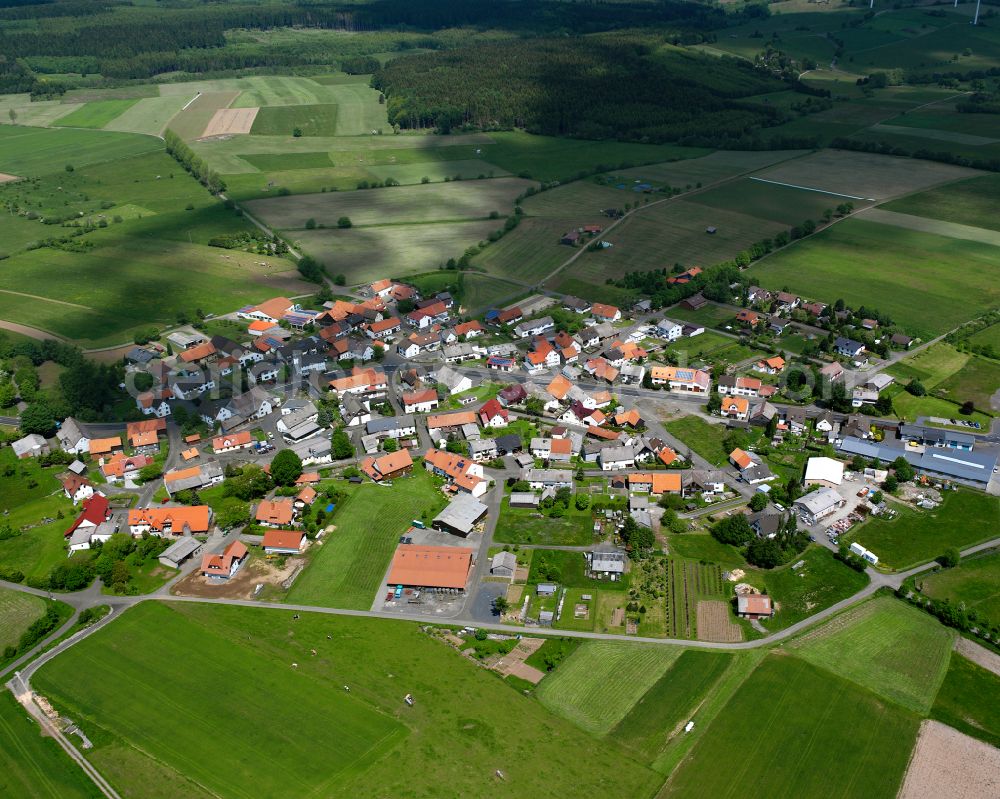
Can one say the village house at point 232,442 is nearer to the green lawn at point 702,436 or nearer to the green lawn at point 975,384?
the green lawn at point 702,436

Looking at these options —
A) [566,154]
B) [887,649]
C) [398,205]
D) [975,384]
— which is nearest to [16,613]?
[887,649]

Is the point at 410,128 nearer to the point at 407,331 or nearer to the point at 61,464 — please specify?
the point at 407,331

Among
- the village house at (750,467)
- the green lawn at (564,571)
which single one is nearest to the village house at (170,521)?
the green lawn at (564,571)

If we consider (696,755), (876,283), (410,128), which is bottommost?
(696,755)

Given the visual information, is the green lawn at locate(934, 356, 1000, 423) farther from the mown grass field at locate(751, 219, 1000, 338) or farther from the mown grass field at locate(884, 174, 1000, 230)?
the mown grass field at locate(884, 174, 1000, 230)

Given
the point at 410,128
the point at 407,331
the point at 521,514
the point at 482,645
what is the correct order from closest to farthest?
the point at 482,645, the point at 521,514, the point at 407,331, the point at 410,128

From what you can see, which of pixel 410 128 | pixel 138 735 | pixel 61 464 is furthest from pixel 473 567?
pixel 410 128
